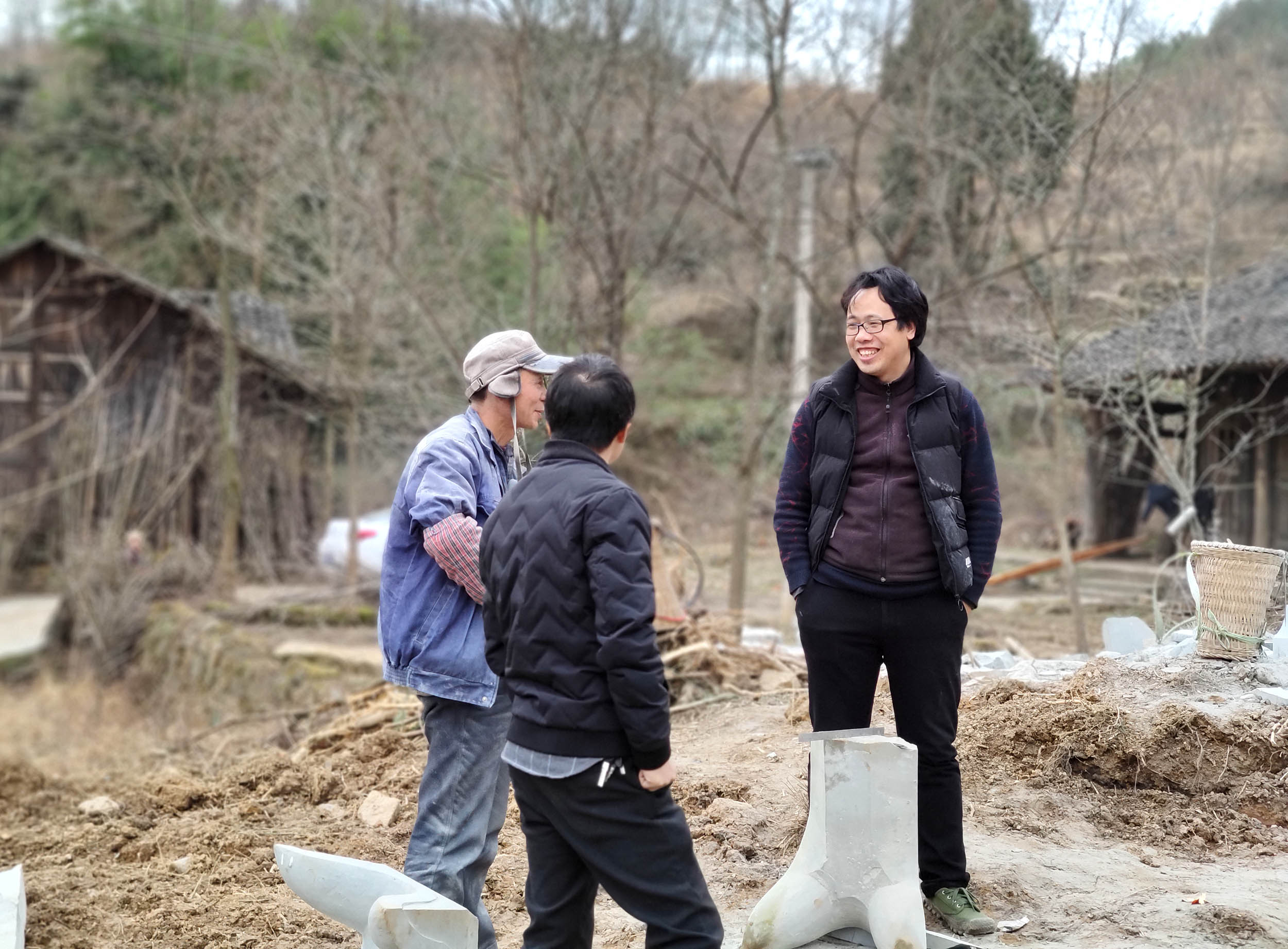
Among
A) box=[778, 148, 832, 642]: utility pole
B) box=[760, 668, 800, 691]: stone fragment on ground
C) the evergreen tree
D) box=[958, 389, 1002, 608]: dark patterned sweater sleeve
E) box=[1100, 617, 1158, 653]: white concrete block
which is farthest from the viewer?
box=[778, 148, 832, 642]: utility pole

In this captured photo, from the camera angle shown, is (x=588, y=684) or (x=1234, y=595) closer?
(x=588, y=684)

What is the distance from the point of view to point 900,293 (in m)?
3.35

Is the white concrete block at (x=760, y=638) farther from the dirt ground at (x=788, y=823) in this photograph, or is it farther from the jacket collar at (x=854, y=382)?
the jacket collar at (x=854, y=382)

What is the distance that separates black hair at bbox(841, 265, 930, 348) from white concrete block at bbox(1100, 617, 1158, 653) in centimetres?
Answer: 367

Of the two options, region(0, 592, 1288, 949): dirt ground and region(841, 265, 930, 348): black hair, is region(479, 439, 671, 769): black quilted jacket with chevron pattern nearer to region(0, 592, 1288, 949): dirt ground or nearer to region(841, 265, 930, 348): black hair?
region(841, 265, 930, 348): black hair

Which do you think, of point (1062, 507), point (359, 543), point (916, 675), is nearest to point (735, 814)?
point (916, 675)

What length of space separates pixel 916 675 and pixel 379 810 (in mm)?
2664

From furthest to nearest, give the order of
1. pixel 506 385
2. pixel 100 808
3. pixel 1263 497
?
1. pixel 1263 497
2. pixel 100 808
3. pixel 506 385

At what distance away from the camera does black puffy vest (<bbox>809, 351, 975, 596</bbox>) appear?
3305mm

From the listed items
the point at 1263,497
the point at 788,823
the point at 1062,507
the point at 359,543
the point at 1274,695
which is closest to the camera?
the point at 788,823

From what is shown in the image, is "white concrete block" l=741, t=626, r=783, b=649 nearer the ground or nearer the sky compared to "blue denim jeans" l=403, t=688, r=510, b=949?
nearer the ground

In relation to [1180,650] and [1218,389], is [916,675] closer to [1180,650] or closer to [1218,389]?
[1180,650]

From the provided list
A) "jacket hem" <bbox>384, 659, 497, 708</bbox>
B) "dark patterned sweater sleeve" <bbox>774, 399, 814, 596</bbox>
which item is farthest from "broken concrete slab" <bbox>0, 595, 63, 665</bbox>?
"dark patterned sweater sleeve" <bbox>774, 399, 814, 596</bbox>

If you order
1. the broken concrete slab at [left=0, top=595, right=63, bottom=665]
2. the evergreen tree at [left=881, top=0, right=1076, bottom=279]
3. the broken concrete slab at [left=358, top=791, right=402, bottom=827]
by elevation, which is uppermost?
the evergreen tree at [left=881, top=0, right=1076, bottom=279]
